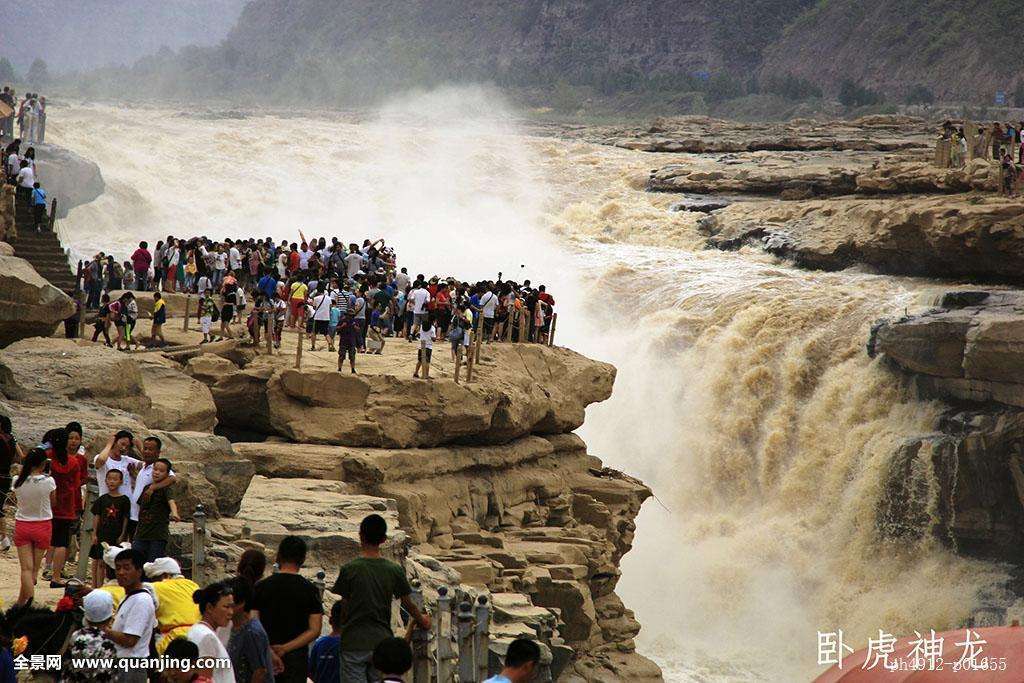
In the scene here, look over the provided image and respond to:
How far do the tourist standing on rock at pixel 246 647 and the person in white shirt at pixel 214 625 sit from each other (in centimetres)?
5

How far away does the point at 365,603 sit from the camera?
8328 mm

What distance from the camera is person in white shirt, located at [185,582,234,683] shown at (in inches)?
296

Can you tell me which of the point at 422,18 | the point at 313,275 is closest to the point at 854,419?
the point at 313,275

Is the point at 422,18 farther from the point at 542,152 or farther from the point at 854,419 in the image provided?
the point at 854,419

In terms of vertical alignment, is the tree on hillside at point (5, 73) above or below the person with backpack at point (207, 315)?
above

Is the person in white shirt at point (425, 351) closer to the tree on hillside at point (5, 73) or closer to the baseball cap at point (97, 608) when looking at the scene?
the baseball cap at point (97, 608)

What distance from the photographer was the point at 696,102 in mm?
87625

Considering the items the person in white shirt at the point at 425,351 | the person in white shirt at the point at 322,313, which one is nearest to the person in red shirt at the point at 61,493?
the person in white shirt at the point at 425,351

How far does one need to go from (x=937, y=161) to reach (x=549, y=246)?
9747mm

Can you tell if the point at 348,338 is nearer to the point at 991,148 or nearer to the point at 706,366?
the point at 706,366

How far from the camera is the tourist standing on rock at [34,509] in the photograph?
408 inches

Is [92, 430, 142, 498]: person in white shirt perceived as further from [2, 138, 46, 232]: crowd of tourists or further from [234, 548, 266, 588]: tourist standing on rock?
[2, 138, 46, 232]: crowd of tourists

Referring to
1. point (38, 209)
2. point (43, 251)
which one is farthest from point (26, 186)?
point (43, 251)

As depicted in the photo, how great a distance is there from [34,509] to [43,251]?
12.5m
